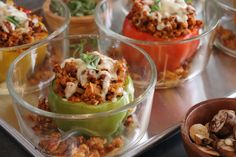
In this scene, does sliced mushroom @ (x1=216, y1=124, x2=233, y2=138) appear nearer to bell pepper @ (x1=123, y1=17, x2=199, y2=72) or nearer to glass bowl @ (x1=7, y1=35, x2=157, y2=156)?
glass bowl @ (x1=7, y1=35, x2=157, y2=156)

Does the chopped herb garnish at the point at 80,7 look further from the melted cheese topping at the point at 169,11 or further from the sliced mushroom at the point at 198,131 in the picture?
the sliced mushroom at the point at 198,131

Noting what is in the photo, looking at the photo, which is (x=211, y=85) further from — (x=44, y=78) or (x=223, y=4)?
(x=44, y=78)

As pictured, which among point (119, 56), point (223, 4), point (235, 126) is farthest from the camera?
point (223, 4)

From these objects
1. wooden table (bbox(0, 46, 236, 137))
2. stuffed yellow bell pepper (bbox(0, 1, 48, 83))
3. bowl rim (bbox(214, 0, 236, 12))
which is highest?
bowl rim (bbox(214, 0, 236, 12))

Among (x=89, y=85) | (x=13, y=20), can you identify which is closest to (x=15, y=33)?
(x=13, y=20)

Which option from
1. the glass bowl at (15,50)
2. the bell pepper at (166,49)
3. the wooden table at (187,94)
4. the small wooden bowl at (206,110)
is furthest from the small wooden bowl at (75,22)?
the small wooden bowl at (206,110)

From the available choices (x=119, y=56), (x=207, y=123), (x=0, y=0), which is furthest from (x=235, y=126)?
(x=0, y=0)

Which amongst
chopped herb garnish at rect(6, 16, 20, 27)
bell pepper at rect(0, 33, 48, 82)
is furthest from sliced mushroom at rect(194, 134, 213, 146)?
chopped herb garnish at rect(6, 16, 20, 27)

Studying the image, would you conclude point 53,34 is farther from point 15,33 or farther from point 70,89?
point 70,89
